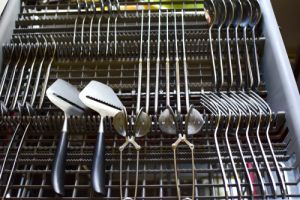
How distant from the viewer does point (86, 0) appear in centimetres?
98

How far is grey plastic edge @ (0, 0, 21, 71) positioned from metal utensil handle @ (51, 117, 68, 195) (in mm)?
301

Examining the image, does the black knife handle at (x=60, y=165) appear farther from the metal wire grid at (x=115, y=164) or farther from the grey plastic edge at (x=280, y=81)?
the grey plastic edge at (x=280, y=81)

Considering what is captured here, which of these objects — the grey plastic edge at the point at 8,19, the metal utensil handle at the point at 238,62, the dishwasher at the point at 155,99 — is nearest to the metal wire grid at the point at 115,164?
the dishwasher at the point at 155,99

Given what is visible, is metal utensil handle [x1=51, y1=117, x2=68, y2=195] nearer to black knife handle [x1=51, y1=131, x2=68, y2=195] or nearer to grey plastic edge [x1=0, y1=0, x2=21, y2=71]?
black knife handle [x1=51, y1=131, x2=68, y2=195]

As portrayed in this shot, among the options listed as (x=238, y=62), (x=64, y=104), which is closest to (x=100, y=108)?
(x=64, y=104)

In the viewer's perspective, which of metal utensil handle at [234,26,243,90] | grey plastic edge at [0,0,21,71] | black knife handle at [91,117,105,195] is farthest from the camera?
grey plastic edge at [0,0,21,71]

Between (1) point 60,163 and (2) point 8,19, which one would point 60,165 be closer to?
(1) point 60,163

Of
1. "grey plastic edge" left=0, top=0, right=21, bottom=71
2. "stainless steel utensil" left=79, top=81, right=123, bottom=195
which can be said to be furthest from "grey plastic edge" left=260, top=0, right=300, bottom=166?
"grey plastic edge" left=0, top=0, right=21, bottom=71

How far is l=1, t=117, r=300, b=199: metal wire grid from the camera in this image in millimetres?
623

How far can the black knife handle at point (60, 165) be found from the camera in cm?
58

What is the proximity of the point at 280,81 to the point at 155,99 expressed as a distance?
23 centimetres

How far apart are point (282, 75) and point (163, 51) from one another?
255mm

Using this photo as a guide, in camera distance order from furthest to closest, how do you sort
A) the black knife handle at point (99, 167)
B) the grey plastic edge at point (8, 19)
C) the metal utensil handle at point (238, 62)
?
the grey plastic edge at point (8, 19)
the metal utensil handle at point (238, 62)
the black knife handle at point (99, 167)

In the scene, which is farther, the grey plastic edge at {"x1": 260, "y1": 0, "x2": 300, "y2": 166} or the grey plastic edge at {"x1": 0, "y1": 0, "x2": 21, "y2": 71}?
the grey plastic edge at {"x1": 0, "y1": 0, "x2": 21, "y2": 71}
